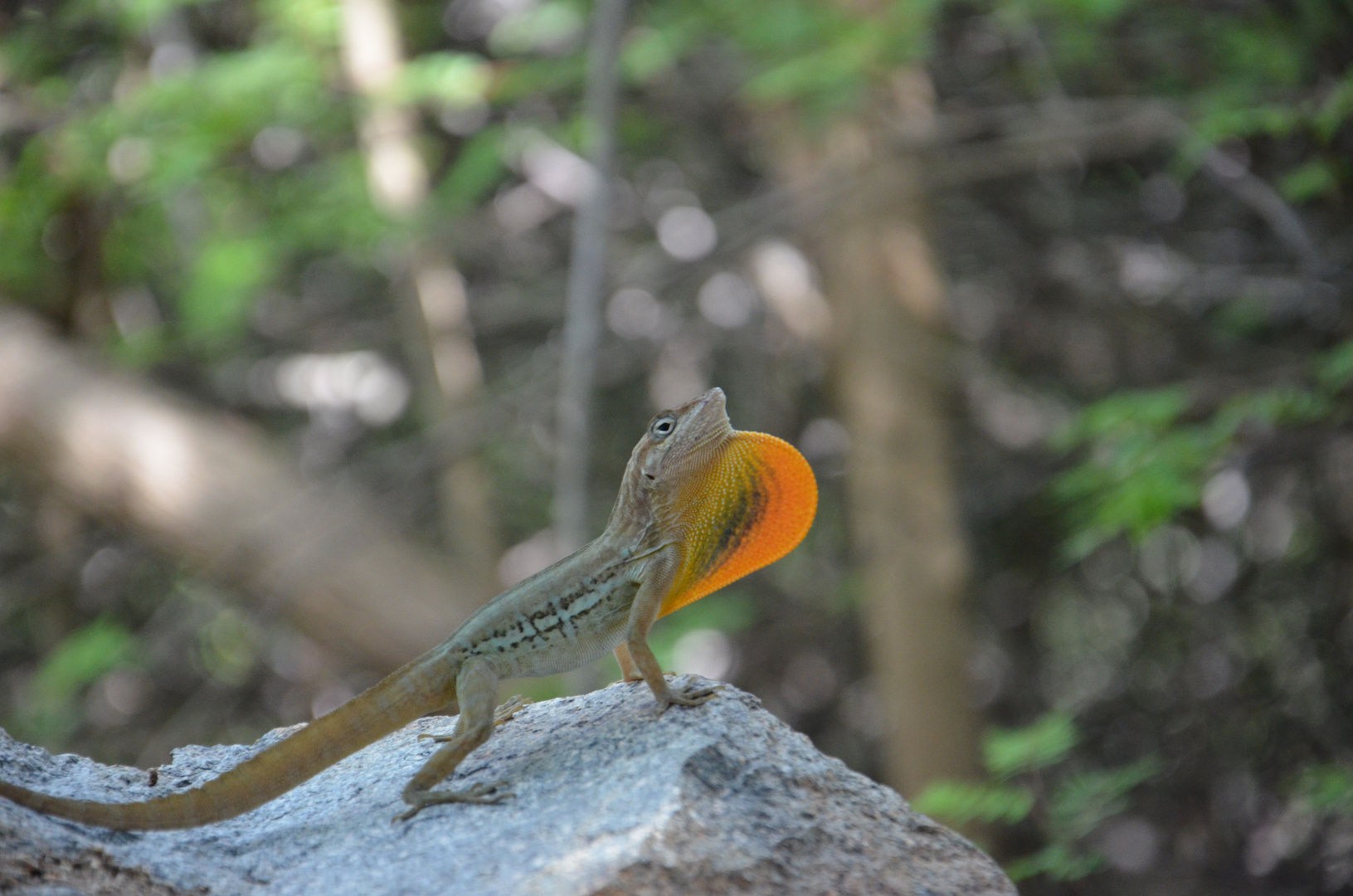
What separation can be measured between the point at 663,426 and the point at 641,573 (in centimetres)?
36

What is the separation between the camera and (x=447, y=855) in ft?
6.97

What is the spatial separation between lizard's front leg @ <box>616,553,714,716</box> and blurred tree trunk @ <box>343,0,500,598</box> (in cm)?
366

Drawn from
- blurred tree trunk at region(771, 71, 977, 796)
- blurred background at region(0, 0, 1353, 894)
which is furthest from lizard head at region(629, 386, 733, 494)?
blurred tree trunk at region(771, 71, 977, 796)

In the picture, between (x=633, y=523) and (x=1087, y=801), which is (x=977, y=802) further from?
(x=633, y=523)

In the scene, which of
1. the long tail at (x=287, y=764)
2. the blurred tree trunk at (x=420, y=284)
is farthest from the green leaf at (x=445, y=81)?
the long tail at (x=287, y=764)

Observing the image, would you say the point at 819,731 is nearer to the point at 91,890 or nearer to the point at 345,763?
the point at 345,763

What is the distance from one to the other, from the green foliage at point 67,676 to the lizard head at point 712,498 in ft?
13.8

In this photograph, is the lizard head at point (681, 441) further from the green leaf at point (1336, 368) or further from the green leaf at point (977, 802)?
the green leaf at point (1336, 368)

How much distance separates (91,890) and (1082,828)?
2.84m

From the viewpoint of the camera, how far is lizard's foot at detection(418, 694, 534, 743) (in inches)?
112

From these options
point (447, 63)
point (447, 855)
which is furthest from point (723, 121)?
point (447, 855)

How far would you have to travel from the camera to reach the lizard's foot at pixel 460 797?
92.4 inches

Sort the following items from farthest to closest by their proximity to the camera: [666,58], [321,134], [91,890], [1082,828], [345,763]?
[321,134], [666,58], [1082,828], [345,763], [91,890]

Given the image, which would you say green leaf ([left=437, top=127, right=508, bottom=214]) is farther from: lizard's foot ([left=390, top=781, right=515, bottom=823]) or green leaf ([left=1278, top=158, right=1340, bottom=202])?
lizard's foot ([left=390, top=781, right=515, bottom=823])
